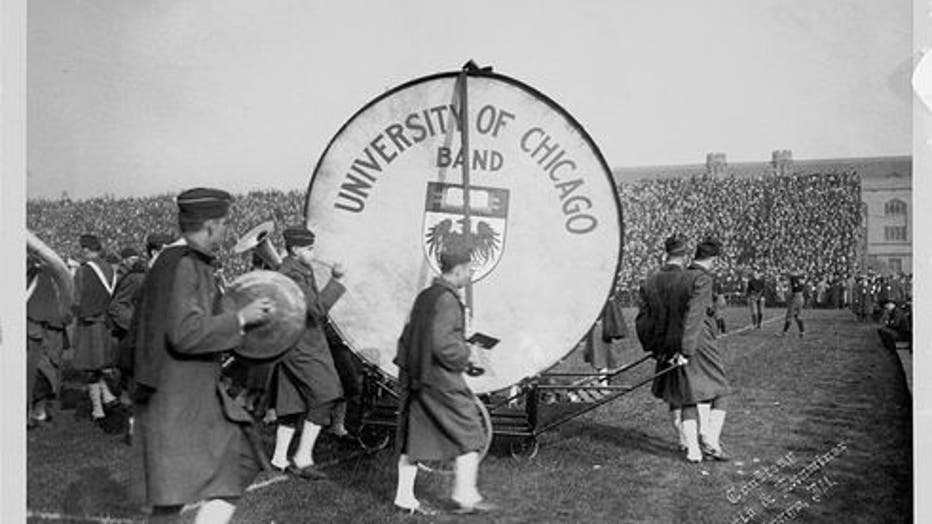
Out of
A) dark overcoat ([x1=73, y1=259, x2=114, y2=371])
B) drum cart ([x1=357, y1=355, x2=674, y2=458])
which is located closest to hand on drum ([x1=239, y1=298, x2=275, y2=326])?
drum cart ([x1=357, y1=355, x2=674, y2=458])

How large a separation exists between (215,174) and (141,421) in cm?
114

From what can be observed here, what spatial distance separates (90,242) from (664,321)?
2.53 meters

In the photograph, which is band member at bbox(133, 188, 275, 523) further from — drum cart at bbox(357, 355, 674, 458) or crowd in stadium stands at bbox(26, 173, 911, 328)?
drum cart at bbox(357, 355, 674, 458)

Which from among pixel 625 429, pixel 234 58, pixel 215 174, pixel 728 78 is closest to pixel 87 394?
pixel 215 174

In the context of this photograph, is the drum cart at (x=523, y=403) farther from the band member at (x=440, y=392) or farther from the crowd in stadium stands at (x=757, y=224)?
the crowd in stadium stands at (x=757, y=224)

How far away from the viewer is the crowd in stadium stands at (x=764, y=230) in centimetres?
436

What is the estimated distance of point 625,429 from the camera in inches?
179

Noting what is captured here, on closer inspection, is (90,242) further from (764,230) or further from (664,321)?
(764,230)

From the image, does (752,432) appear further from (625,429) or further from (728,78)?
(728,78)

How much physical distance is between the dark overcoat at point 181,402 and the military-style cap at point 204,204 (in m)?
0.21

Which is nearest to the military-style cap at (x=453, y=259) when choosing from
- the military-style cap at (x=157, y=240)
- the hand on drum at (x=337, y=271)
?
the hand on drum at (x=337, y=271)

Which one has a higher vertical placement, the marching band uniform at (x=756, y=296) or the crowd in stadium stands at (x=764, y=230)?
the crowd in stadium stands at (x=764, y=230)

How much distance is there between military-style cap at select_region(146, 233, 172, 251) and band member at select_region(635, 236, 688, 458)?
203cm

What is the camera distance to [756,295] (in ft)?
14.4
